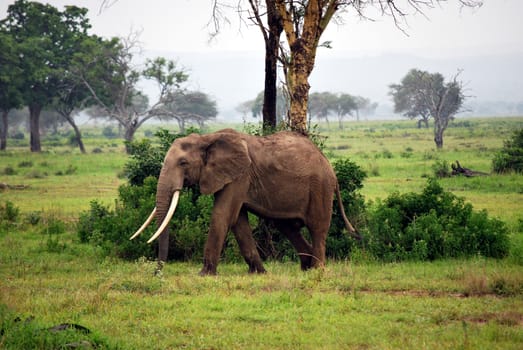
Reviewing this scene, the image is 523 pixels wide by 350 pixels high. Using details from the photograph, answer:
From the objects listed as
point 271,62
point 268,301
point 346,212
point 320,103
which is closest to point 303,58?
point 271,62

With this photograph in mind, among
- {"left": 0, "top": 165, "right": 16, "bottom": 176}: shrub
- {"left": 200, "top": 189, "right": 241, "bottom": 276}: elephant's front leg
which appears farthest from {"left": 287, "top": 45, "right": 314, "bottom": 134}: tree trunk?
{"left": 0, "top": 165, "right": 16, "bottom": 176}: shrub

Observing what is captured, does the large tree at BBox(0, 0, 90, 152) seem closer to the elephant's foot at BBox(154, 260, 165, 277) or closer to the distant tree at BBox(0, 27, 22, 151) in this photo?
the distant tree at BBox(0, 27, 22, 151)

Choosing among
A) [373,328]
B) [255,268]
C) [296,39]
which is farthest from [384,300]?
[296,39]

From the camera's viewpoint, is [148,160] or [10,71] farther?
[10,71]

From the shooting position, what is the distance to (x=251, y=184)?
1135cm

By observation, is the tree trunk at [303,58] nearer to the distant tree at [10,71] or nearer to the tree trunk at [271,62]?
the tree trunk at [271,62]

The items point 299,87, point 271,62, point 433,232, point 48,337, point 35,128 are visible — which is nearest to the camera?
point 48,337

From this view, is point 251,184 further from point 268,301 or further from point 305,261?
point 268,301

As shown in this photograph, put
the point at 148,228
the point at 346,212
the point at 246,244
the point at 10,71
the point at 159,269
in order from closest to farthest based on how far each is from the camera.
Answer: the point at 159,269, the point at 246,244, the point at 148,228, the point at 346,212, the point at 10,71

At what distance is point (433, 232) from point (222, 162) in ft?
12.8

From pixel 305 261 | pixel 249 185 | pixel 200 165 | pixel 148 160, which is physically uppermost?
pixel 200 165

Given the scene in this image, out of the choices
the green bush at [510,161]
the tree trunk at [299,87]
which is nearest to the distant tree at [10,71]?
the green bush at [510,161]

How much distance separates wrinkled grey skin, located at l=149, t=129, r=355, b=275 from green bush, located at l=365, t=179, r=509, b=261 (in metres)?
1.49

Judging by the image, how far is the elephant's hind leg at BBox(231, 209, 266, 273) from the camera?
11289 millimetres
